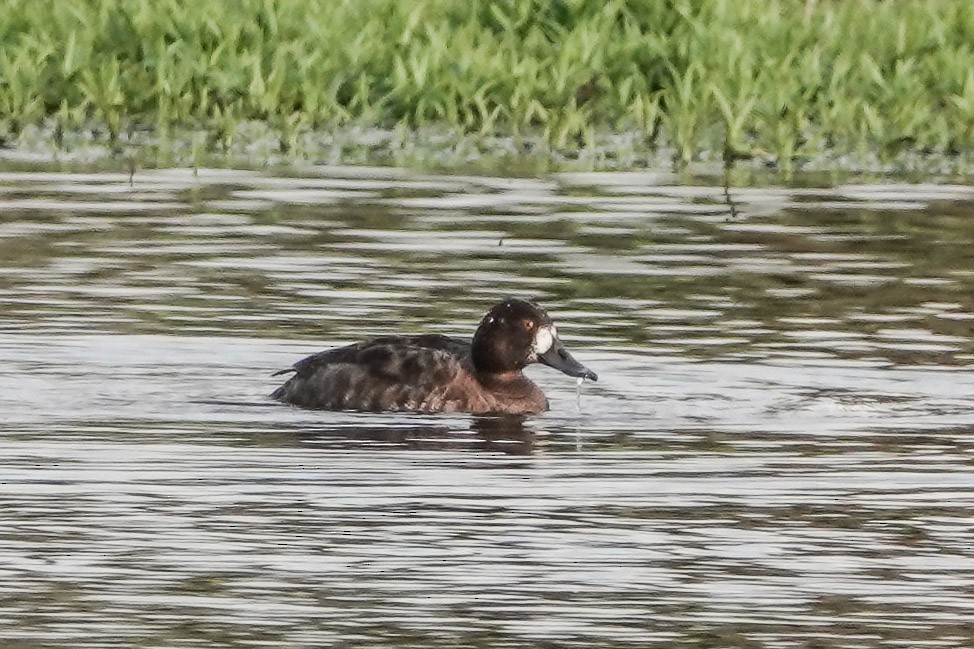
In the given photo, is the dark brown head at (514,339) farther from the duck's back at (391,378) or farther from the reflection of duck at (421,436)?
the reflection of duck at (421,436)

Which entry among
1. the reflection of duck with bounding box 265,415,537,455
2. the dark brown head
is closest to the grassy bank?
the dark brown head

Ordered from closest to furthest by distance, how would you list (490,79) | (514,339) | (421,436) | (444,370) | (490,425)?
(421,436) → (490,425) → (444,370) → (514,339) → (490,79)

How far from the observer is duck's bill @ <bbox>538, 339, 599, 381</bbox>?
1062 cm

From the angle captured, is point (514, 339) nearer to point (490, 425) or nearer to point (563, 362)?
point (563, 362)

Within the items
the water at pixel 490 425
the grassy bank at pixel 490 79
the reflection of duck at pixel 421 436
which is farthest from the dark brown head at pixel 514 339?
the grassy bank at pixel 490 79

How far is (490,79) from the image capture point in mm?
17594

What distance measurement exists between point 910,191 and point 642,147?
1.92 meters

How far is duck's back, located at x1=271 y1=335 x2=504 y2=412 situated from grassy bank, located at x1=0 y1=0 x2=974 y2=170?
6.14m

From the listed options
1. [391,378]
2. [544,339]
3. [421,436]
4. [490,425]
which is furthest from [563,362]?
[421,436]

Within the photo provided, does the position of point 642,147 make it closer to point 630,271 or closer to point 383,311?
point 630,271

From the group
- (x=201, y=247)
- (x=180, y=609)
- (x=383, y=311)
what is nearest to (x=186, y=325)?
(x=383, y=311)

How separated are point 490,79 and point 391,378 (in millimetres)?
7069

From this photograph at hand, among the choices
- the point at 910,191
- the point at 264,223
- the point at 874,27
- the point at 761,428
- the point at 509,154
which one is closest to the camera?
the point at 761,428

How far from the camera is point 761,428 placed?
10094 millimetres
